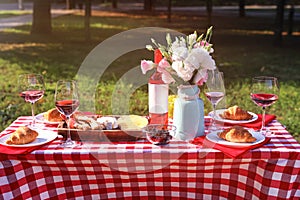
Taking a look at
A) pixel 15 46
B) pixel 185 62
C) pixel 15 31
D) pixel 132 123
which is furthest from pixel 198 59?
pixel 15 31

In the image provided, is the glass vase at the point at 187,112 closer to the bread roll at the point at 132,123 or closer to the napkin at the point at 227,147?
the napkin at the point at 227,147

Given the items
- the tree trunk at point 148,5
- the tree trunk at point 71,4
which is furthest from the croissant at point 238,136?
the tree trunk at point 71,4

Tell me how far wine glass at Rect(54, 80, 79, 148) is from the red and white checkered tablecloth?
7 cm

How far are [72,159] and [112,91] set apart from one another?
4970 mm

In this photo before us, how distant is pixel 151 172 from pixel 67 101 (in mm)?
607

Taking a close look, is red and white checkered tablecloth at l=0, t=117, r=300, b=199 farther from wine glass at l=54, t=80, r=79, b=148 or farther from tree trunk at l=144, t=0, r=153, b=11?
tree trunk at l=144, t=0, r=153, b=11

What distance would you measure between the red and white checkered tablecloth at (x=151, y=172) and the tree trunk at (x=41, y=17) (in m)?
12.1

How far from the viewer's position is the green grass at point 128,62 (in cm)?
653

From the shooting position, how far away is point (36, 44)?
42.0 feet

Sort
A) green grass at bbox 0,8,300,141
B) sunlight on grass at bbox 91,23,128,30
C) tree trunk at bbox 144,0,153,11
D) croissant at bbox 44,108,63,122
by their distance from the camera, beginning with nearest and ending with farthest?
1. croissant at bbox 44,108,63,122
2. green grass at bbox 0,8,300,141
3. sunlight on grass at bbox 91,23,128,30
4. tree trunk at bbox 144,0,153,11

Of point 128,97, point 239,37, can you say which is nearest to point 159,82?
point 128,97

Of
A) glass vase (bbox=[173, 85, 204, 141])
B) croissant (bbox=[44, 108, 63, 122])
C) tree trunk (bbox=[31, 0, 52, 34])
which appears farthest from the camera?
tree trunk (bbox=[31, 0, 52, 34])

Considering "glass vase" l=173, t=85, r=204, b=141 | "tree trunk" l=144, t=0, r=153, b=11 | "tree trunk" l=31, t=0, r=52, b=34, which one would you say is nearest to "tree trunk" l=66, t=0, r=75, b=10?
"tree trunk" l=144, t=0, r=153, b=11

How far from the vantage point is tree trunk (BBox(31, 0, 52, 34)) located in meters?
14.1
